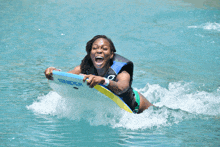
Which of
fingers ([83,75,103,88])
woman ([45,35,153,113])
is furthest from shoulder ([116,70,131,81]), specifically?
fingers ([83,75,103,88])

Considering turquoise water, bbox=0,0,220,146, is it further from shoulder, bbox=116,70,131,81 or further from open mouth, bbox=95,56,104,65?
open mouth, bbox=95,56,104,65

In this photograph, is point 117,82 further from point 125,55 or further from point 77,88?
point 125,55

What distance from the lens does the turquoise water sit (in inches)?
150

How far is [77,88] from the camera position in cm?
373

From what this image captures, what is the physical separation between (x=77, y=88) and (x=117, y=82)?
536 mm

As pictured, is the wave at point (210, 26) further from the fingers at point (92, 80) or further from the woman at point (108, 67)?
the fingers at point (92, 80)

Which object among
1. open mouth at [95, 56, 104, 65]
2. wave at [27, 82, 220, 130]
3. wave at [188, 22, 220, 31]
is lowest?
wave at [27, 82, 220, 130]

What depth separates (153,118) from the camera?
4.30 metres

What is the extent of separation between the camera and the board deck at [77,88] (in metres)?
3.66

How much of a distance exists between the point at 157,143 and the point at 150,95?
2.76 metres

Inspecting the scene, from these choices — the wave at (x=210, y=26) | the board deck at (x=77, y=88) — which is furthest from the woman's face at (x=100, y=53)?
the wave at (x=210, y=26)

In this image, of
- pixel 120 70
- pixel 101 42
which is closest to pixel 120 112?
pixel 120 70

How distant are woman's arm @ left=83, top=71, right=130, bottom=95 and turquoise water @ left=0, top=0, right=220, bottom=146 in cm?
38

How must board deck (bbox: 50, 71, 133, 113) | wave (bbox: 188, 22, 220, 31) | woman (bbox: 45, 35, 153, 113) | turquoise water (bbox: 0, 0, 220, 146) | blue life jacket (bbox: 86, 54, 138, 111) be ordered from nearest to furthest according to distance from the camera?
board deck (bbox: 50, 71, 133, 113) → turquoise water (bbox: 0, 0, 220, 146) → woman (bbox: 45, 35, 153, 113) → blue life jacket (bbox: 86, 54, 138, 111) → wave (bbox: 188, 22, 220, 31)
